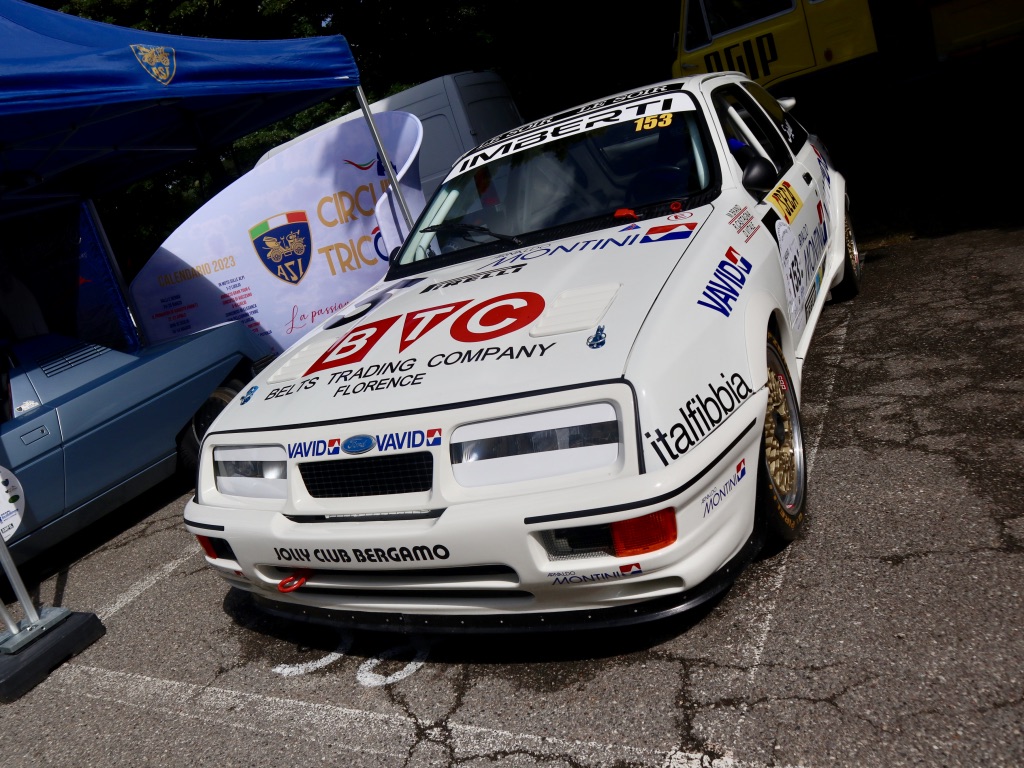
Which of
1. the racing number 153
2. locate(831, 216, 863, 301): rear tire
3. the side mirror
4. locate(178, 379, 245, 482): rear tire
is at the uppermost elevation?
the racing number 153

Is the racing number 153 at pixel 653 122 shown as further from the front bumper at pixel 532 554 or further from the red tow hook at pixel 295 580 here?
the red tow hook at pixel 295 580

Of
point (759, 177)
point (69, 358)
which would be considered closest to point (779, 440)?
point (759, 177)

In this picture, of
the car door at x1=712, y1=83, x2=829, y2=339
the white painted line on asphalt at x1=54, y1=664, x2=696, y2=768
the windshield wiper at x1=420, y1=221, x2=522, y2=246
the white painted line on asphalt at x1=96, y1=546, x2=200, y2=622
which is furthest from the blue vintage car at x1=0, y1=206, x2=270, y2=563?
the car door at x1=712, y1=83, x2=829, y2=339

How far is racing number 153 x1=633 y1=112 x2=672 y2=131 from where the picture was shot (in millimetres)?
3846

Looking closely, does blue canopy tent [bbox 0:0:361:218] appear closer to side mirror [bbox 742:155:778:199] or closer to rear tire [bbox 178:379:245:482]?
rear tire [bbox 178:379:245:482]

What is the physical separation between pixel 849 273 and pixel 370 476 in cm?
396

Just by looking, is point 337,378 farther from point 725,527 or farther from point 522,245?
point 725,527

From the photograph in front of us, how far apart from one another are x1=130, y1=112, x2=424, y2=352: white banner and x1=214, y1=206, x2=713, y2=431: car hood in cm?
312

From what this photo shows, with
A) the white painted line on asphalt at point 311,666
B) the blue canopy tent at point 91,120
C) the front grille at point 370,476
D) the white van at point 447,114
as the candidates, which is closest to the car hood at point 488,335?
the front grille at point 370,476

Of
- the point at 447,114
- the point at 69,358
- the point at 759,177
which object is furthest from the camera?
the point at 447,114

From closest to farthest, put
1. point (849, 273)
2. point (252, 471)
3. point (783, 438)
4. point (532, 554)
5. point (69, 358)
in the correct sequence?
point (532, 554)
point (252, 471)
point (783, 438)
point (69, 358)
point (849, 273)

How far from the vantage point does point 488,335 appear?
2.77 m

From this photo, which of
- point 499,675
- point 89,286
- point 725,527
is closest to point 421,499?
point 499,675

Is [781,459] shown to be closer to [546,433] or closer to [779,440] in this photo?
[779,440]
